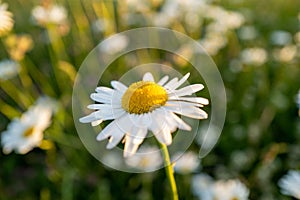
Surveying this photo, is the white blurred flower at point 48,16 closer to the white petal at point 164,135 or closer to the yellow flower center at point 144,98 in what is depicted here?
the yellow flower center at point 144,98

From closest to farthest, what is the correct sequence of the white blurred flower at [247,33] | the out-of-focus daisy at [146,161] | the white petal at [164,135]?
the white petal at [164,135], the out-of-focus daisy at [146,161], the white blurred flower at [247,33]

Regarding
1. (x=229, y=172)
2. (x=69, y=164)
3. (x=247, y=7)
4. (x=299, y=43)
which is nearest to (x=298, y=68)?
(x=299, y=43)

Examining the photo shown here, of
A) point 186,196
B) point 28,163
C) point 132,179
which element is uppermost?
point 186,196

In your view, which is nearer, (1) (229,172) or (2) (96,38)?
(1) (229,172)

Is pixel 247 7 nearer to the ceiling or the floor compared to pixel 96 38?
nearer to the ceiling

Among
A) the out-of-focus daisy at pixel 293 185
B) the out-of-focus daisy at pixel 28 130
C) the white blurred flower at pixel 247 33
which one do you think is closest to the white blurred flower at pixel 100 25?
the out-of-focus daisy at pixel 28 130

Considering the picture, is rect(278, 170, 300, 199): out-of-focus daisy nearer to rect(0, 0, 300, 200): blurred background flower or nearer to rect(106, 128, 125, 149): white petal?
rect(0, 0, 300, 200): blurred background flower

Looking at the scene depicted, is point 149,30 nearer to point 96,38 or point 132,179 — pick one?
point 96,38
